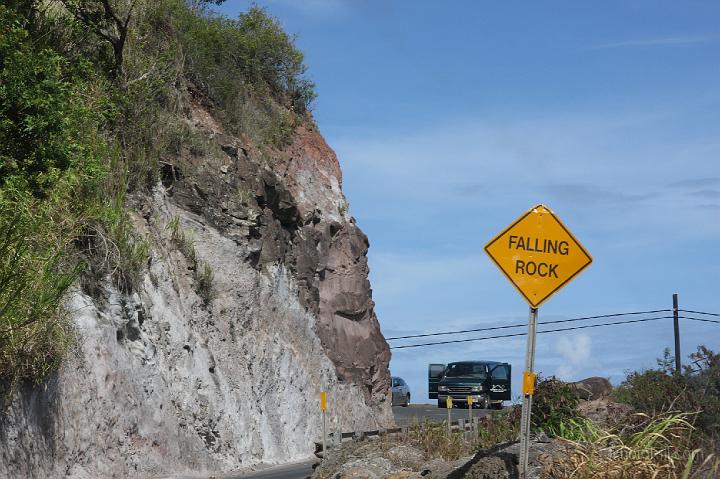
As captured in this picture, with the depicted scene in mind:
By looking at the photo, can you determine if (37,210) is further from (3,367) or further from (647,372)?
(647,372)

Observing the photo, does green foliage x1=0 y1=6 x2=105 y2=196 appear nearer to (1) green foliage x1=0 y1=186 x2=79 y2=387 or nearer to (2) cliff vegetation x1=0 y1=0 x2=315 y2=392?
(2) cliff vegetation x1=0 y1=0 x2=315 y2=392

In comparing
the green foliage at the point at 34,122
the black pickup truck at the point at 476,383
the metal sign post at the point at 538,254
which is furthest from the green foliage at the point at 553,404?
the black pickup truck at the point at 476,383

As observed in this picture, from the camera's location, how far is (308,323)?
32844 millimetres

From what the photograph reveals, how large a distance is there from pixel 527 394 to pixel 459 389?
3605 cm

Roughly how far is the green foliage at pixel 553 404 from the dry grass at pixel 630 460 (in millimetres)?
4093

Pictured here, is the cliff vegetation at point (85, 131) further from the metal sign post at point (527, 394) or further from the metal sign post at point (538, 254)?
the metal sign post at point (527, 394)

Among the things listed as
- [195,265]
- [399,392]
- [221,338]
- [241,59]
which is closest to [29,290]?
[195,265]

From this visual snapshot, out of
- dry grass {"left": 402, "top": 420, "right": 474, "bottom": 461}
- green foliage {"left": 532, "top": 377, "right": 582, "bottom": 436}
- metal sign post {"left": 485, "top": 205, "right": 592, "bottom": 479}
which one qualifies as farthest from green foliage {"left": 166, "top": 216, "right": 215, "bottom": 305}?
metal sign post {"left": 485, "top": 205, "right": 592, "bottom": 479}

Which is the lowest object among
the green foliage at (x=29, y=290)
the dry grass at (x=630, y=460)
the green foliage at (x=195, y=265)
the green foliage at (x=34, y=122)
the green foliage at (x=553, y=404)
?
the dry grass at (x=630, y=460)

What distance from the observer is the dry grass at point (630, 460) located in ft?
36.7

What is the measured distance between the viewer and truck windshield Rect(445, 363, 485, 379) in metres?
48.1

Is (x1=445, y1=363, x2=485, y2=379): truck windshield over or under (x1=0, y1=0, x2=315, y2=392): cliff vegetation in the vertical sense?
under

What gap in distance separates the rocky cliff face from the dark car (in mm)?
13269

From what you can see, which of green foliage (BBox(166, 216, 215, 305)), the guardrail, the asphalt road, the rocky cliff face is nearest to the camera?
the rocky cliff face
